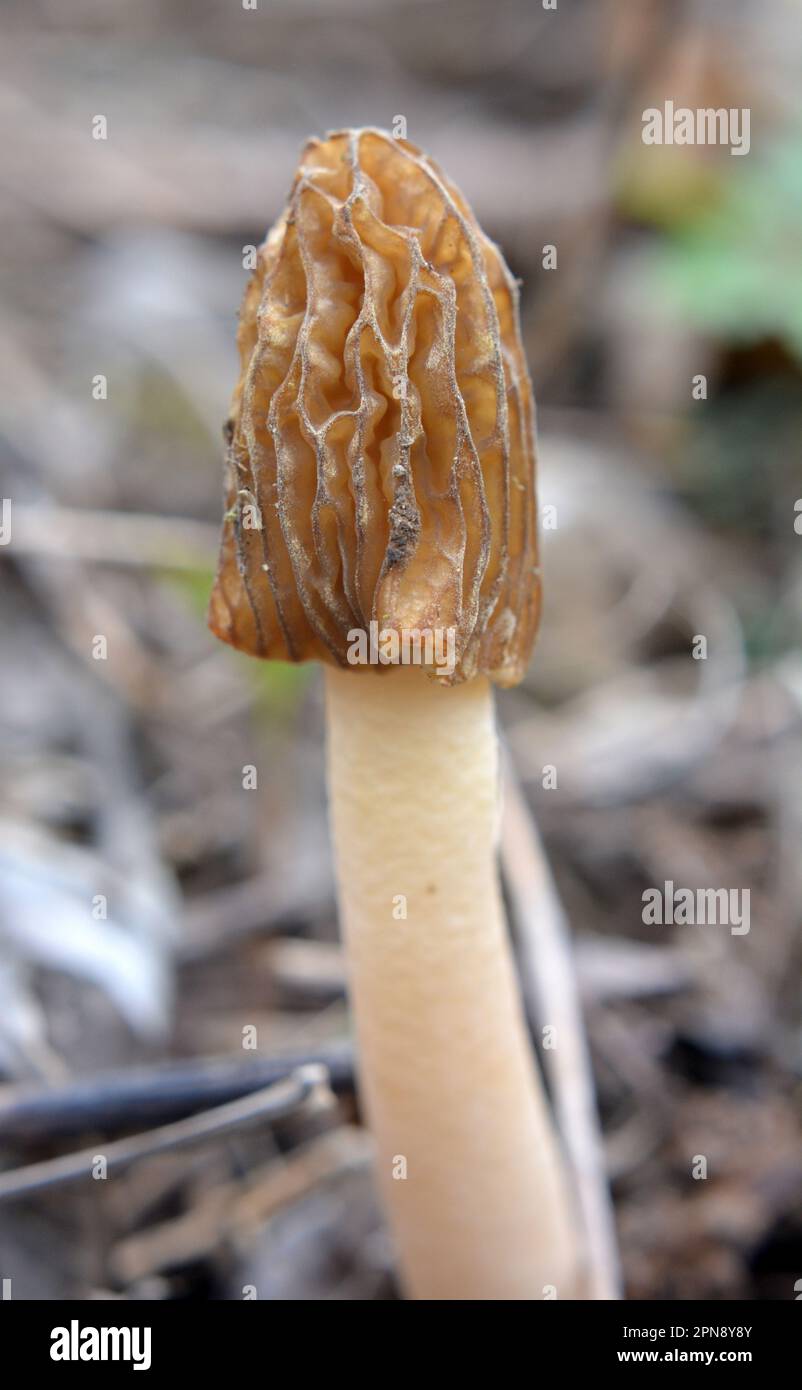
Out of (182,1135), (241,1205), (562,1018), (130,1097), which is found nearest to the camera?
(182,1135)

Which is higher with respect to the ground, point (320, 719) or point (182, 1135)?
point (320, 719)

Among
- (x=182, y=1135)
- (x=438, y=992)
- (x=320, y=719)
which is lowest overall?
(x=182, y=1135)

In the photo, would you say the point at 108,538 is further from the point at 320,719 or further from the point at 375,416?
the point at 375,416

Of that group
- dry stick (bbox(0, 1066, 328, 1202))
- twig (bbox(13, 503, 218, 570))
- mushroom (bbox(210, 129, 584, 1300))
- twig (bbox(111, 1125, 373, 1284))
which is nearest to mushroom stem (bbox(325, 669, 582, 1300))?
mushroom (bbox(210, 129, 584, 1300))

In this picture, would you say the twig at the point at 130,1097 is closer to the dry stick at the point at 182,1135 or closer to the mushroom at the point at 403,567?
the dry stick at the point at 182,1135

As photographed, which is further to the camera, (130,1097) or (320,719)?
(320,719)

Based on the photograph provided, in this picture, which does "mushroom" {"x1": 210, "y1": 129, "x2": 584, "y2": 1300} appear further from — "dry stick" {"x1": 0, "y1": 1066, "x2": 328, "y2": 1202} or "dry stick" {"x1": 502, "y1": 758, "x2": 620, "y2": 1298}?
"dry stick" {"x1": 502, "y1": 758, "x2": 620, "y2": 1298}

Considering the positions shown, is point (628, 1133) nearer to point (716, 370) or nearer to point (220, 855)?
point (220, 855)

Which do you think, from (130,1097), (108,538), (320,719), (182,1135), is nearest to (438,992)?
(182,1135)
